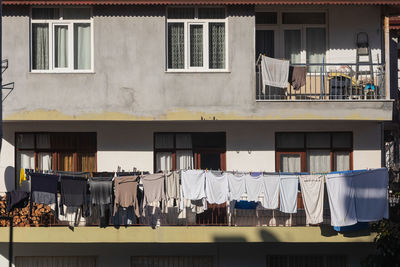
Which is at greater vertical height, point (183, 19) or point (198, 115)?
point (183, 19)

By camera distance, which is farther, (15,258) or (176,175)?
(15,258)

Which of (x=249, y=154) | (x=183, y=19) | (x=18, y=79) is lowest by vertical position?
(x=249, y=154)

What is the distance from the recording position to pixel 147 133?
67.9ft

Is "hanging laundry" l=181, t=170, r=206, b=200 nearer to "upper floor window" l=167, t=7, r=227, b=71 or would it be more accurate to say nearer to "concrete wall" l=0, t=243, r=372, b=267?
"concrete wall" l=0, t=243, r=372, b=267

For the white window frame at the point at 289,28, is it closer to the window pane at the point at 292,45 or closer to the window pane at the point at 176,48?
the window pane at the point at 292,45

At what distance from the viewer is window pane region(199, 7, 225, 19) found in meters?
19.8

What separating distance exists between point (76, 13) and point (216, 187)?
6.00 metres

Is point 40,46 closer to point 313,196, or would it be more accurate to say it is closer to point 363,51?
point 313,196

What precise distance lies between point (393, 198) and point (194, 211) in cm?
585

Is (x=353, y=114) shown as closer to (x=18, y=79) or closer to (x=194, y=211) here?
(x=194, y=211)

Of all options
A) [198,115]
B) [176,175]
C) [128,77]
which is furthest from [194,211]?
[128,77]

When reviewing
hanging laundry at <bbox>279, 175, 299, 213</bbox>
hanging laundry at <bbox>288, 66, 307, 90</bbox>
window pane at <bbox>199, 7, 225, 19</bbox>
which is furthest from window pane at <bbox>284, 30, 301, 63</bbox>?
hanging laundry at <bbox>279, 175, 299, 213</bbox>

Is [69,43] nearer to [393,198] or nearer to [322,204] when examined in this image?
[322,204]

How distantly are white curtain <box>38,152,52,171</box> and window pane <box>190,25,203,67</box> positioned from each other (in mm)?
4893
